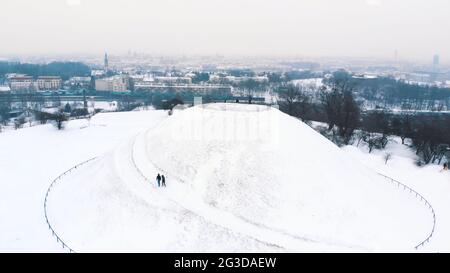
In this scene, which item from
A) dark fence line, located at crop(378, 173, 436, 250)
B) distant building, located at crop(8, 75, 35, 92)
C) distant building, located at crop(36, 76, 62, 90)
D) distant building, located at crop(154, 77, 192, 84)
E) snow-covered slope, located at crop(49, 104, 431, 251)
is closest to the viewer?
snow-covered slope, located at crop(49, 104, 431, 251)

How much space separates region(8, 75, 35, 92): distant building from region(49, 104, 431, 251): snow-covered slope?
7914 centimetres

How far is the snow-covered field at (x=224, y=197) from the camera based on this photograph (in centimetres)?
1620

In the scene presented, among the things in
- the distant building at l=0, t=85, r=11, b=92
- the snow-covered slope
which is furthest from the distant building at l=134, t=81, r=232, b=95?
the snow-covered slope

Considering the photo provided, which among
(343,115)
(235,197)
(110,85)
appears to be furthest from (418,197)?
(110,85)

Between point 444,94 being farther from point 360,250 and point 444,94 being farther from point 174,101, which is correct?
point 360,250

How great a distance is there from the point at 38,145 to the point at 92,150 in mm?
5413

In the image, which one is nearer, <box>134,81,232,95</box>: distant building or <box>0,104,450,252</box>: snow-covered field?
<box>0,104,450,252</box>: snow-covered field

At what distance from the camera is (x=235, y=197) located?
1784 centimetres

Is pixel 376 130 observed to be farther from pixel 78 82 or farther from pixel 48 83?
pixel 78 82

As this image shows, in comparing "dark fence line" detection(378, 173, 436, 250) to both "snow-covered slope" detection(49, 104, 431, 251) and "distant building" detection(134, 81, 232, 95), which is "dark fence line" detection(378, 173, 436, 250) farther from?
"distant building" detection(134, 81, 232, 95)

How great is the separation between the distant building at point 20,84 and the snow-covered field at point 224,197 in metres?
74.9

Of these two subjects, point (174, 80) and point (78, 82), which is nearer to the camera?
point (174, 80)

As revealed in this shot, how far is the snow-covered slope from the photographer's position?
16141mm

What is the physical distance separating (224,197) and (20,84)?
9111 centimetres
